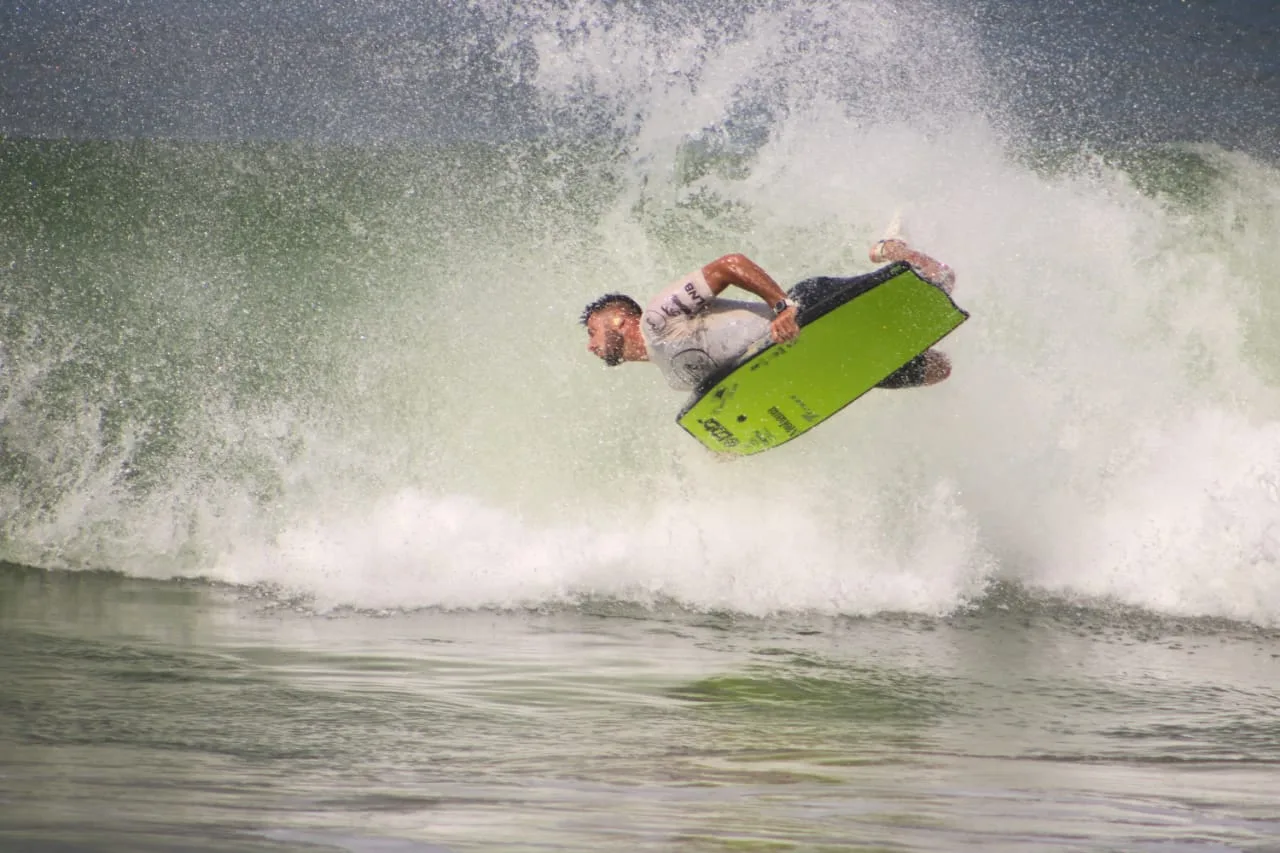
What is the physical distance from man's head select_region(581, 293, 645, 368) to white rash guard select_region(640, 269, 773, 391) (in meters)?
0.07

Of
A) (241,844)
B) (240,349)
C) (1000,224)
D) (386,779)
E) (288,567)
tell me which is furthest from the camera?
(240,349)

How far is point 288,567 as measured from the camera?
8.15 m

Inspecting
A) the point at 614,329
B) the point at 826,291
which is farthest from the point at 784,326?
the point at 614,329

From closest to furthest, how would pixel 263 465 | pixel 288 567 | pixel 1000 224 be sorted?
pixel 288 567 < pixel 263 465 < pixel 1000 224

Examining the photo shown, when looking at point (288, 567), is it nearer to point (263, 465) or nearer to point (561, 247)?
point (263, 465)

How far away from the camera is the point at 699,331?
701 cm

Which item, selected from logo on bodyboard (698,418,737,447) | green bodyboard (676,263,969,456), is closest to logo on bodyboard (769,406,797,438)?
green bodyboard (676,263,969,456)

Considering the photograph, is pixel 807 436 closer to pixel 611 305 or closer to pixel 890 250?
pixel 890 250

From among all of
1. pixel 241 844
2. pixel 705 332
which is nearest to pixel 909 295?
pixel 705 332

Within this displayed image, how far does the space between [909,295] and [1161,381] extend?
3.37m

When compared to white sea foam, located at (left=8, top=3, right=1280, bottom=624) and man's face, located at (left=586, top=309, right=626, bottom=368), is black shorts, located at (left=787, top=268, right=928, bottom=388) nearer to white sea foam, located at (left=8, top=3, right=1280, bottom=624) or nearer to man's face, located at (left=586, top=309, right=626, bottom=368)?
man's face, located at (left=586, top=309, right=626, bottom=368)

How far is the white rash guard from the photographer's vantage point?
22.7ft

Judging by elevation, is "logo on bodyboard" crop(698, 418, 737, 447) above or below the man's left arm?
below

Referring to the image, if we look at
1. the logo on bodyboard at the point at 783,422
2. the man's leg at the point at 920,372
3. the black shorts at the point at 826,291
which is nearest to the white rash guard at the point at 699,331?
the black shorts at the point at 826,291
